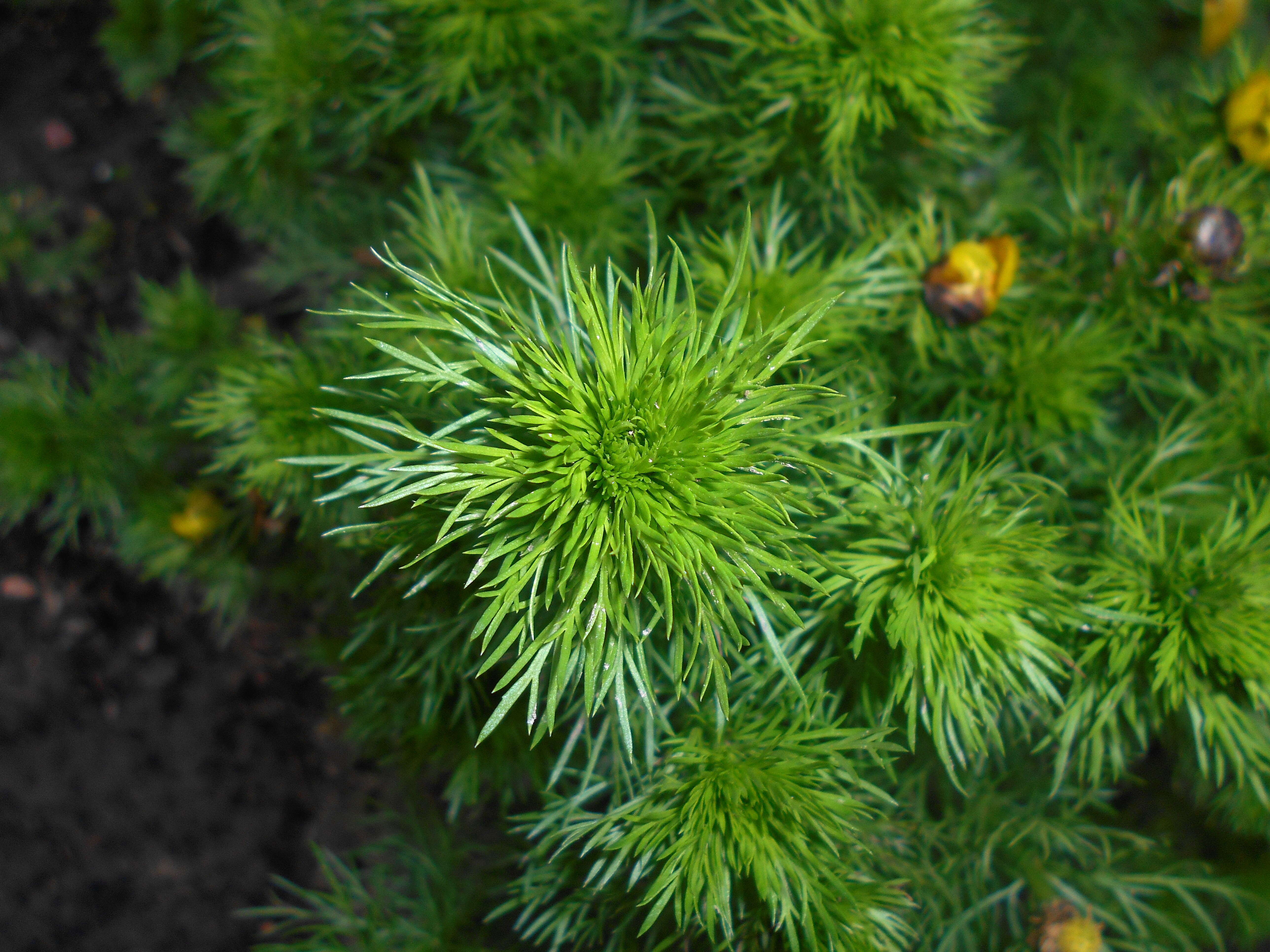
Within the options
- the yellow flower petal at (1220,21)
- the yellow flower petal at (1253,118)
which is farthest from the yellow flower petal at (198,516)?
the yellow flower petal at (1220,21)

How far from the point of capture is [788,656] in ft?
2.76

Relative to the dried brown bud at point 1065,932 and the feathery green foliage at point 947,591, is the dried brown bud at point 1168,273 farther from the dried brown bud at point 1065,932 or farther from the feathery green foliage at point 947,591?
the dried brown bud at point 1065,932

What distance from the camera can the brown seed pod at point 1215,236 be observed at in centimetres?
94

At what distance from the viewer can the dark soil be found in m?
1.60

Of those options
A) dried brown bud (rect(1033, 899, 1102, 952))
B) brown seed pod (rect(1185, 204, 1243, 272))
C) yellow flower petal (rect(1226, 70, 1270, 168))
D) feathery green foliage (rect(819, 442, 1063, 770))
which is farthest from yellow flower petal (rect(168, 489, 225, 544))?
yellow flower petal (rect(1226, 70, 1270, 168))

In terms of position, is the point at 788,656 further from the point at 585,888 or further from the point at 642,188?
the point at 642,188

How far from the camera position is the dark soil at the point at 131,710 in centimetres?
160

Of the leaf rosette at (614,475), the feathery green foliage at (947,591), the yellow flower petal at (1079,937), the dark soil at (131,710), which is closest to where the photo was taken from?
the leaf rosette at (614,475)

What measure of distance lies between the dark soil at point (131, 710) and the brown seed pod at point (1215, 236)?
155 centimetres

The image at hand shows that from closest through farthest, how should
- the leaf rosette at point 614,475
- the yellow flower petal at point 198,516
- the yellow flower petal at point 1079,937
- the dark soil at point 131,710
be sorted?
the leaf rosette at point 614,475 → the yellow flower petal at point 1079,937 → the yellow flower petal at point 198,516 → the dark soil at point 131,710

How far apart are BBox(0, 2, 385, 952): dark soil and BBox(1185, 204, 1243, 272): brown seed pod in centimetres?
155

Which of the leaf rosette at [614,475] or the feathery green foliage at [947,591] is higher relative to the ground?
the leaf rosette at [614,475]

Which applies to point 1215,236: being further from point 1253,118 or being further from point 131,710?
point 131,710

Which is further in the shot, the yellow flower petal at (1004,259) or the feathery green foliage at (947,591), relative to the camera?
the yellow flower petal at (1004,259)
